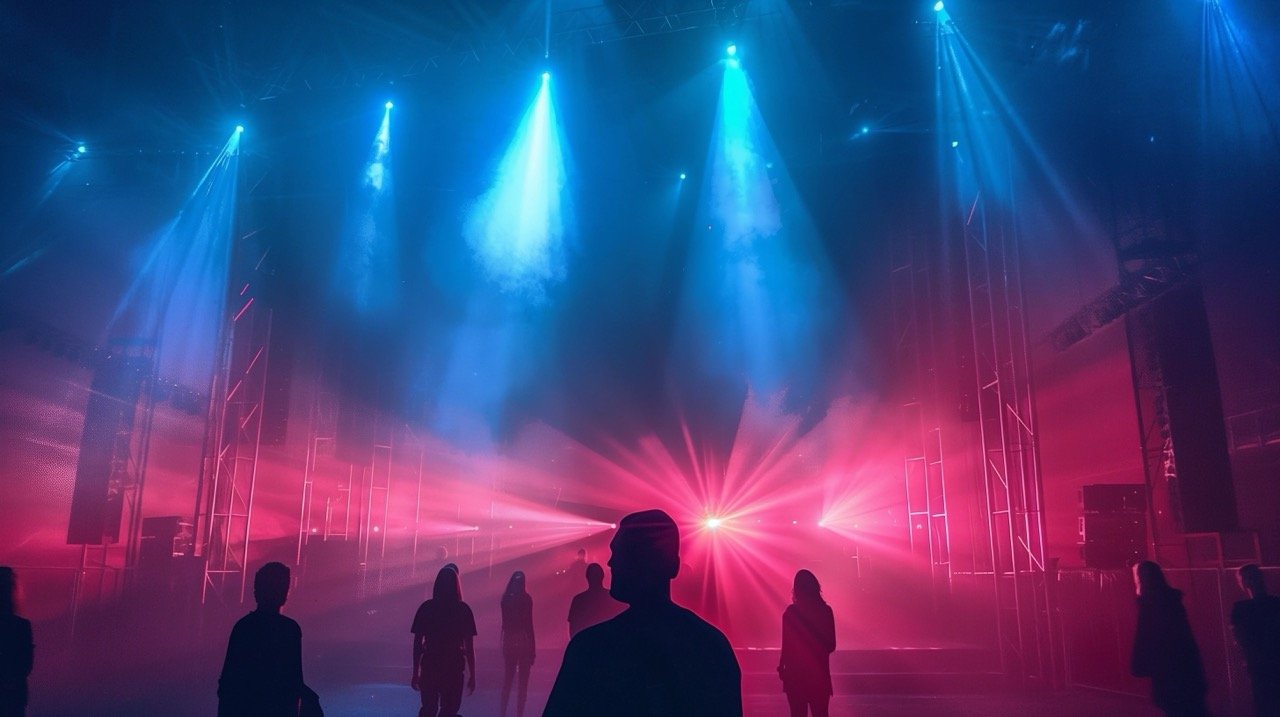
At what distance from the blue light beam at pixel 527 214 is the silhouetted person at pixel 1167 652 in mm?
12795

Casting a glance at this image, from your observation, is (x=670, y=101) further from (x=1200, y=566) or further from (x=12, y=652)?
(x=12, y=652)

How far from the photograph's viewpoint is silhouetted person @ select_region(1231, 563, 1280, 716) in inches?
190

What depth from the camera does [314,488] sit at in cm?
1698

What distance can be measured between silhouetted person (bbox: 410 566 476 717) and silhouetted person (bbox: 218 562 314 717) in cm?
207

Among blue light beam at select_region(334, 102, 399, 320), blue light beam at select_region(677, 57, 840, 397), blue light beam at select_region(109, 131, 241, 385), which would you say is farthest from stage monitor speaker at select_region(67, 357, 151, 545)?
blue light beam at select_region(677, 57, 840, 397)

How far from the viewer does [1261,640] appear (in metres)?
4.88

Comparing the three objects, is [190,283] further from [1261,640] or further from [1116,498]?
[1261,640]

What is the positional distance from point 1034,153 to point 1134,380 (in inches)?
158

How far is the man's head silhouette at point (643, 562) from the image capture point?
199 cm

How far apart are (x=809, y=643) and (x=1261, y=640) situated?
2740 mm

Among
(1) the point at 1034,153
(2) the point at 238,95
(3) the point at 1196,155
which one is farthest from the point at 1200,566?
(2) the point at 238,95

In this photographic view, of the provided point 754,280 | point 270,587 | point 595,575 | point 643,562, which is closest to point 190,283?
point 595,575

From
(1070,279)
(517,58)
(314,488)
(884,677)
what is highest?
(517,58)

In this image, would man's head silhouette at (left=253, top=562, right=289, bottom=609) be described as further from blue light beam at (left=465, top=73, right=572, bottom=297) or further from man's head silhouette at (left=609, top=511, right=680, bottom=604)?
blue light beam at (left=465, top=73, right=572, bottom=297)
